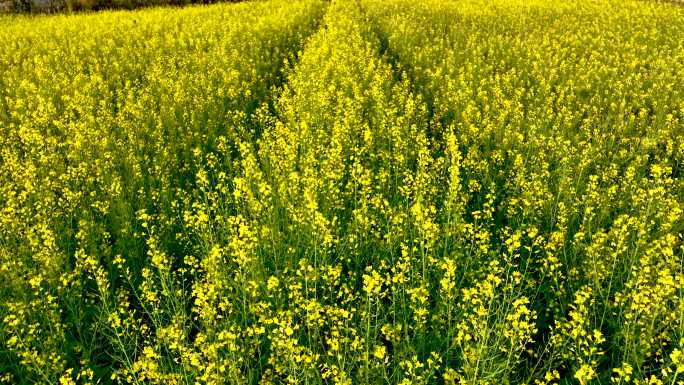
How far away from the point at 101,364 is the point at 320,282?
184cm

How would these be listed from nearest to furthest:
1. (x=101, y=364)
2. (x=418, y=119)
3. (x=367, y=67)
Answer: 1. (x=101, y=364)
2. (x=418, y=119)
3. (x=367, y=67)

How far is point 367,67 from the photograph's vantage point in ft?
29.7

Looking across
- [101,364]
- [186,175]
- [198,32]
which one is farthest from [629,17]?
[101,364]

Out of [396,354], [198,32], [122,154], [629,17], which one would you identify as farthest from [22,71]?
[629,17]

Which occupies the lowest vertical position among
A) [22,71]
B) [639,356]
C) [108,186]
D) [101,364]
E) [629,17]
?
[101,364]

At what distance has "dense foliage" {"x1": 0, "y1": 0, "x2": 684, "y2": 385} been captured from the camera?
299 centimetres

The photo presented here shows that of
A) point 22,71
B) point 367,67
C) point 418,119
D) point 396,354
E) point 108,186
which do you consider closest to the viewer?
point 396,354

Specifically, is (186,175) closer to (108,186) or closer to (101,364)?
(108,186)

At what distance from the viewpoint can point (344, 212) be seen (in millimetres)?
4906

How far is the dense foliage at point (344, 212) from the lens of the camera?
299 centimetres

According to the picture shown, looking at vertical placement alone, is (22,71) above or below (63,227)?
above

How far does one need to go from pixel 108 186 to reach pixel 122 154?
1.00 metres

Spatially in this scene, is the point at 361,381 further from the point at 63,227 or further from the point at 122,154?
the point at 122,154

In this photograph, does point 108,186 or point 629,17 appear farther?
point 629,17
